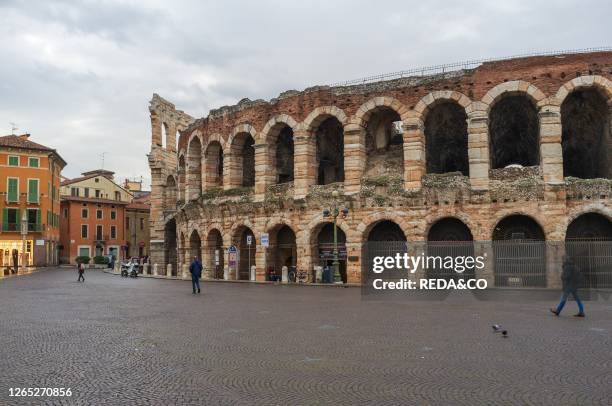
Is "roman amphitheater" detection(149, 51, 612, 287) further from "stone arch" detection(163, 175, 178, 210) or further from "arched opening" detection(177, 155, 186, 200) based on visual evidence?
"stone arch" detection(163, 175, 178, 210)

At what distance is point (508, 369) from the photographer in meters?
7.89

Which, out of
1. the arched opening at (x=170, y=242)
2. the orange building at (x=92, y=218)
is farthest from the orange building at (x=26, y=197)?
the arched opening at (x=170, y=242)

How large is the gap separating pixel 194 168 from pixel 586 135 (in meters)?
23.7

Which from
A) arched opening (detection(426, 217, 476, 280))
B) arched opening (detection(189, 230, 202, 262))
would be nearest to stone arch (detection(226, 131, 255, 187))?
arched opening (detection(189, 230, 202, 262))

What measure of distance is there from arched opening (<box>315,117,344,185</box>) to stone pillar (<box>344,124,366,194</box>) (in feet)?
14.7

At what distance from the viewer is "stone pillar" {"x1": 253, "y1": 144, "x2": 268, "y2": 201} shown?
3008 centimetres

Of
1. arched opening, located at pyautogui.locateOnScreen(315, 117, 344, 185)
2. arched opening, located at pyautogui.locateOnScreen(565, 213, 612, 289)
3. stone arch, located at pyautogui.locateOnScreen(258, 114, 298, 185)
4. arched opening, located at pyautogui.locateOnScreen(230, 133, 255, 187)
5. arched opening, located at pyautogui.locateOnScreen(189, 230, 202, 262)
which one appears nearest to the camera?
arched opening, located at pyautogui.locateOnScreen(565, 213, 612, 289)

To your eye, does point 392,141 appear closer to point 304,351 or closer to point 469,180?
point 469,180

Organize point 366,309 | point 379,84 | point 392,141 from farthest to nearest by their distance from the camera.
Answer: point 392,141 → point 379,84 → point 366,309

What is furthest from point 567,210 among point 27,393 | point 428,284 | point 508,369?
point 27,393

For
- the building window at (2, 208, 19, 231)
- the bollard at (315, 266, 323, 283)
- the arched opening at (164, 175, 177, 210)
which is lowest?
the bollard at (315, 266, 323, 283)

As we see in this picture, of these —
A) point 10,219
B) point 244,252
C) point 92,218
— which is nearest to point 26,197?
point 10,219

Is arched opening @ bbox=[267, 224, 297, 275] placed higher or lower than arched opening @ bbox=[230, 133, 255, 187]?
lower

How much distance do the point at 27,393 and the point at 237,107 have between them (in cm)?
2684
